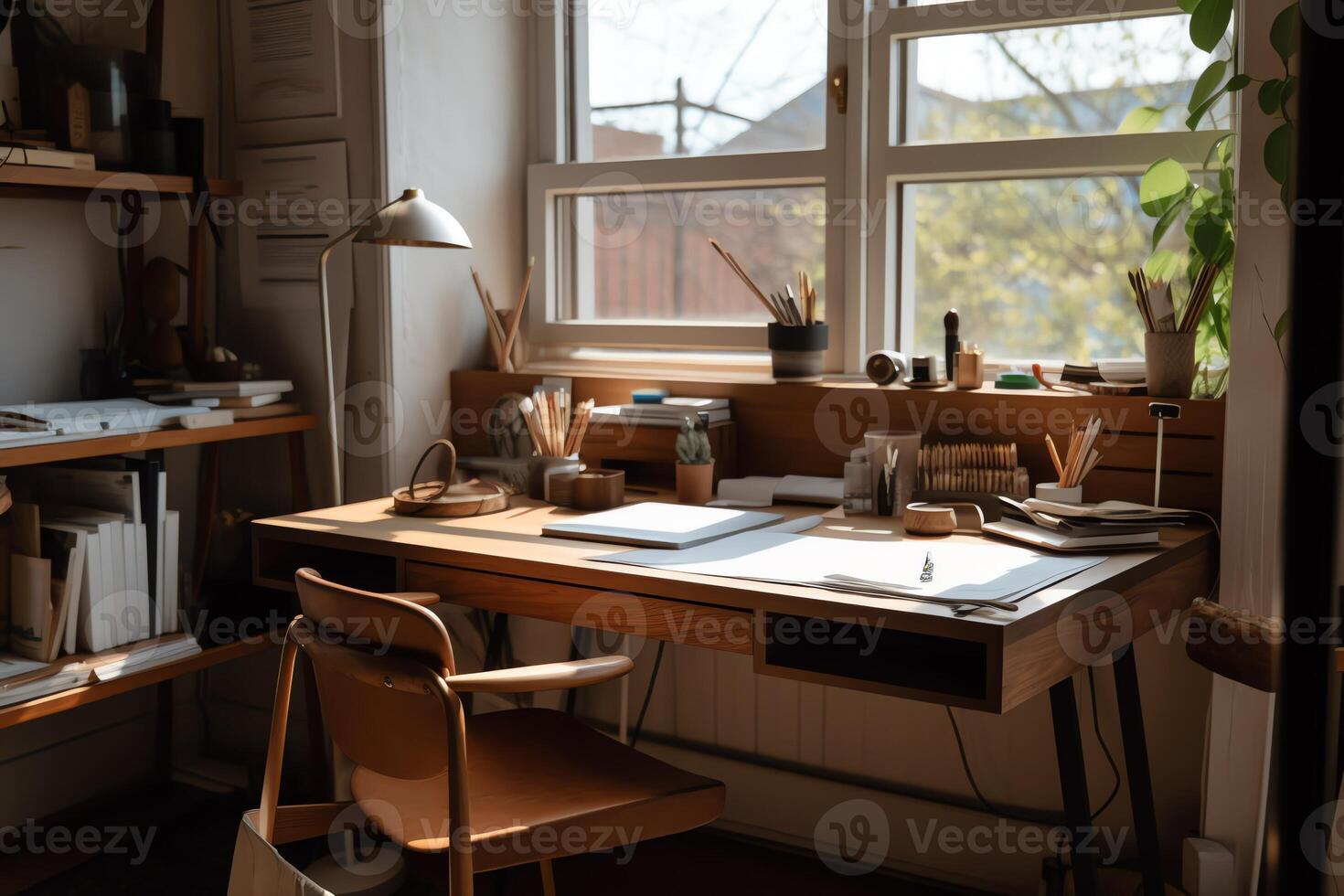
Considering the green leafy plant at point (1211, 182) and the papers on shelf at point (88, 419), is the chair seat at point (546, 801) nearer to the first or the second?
the papers on shelf at point (88, 419)

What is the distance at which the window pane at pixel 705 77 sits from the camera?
2.41 meters

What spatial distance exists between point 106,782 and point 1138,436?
225 cm

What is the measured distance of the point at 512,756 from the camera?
5.34 feet

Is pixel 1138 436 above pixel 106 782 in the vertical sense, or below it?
above

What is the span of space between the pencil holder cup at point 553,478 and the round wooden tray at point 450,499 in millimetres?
74

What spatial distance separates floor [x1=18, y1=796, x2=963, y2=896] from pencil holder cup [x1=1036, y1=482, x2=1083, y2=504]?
30.9 inches

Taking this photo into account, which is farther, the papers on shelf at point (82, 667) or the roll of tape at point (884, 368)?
the roll of tape at point (884, 368)

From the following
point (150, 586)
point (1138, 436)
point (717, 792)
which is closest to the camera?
point (717, 792)

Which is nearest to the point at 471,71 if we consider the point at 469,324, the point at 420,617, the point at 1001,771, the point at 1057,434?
the point at 469,324

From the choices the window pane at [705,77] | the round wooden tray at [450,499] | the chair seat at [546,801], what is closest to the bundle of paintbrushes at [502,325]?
the window pane at [705,77]

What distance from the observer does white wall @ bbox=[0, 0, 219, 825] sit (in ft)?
7.60

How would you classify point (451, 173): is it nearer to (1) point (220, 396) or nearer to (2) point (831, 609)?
(1) point (220, 396)

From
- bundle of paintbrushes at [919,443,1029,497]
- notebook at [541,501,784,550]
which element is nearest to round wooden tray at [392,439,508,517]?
notebook at [541,501,784,550]

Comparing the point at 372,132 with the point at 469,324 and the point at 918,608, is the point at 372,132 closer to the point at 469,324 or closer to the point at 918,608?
the point at 469,324
